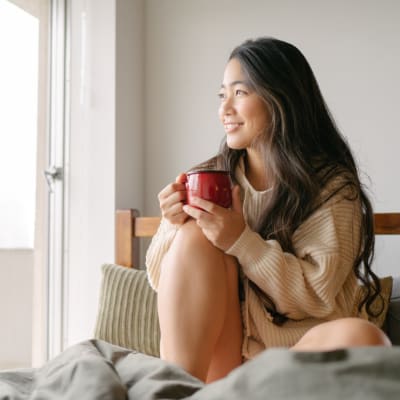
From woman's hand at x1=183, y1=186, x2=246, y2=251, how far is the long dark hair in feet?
0.56

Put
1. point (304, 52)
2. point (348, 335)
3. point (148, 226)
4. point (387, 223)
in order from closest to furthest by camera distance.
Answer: point (348, 335) < point (387, 223) < point (148, 226) < point (304, 52)

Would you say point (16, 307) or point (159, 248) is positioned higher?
point (159, 248)

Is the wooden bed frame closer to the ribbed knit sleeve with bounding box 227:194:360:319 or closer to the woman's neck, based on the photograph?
the woman's neck

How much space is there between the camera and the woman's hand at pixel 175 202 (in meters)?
1.20

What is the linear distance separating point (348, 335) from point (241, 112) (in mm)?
654

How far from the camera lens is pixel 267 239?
133 cm

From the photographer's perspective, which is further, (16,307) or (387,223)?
(16,307)

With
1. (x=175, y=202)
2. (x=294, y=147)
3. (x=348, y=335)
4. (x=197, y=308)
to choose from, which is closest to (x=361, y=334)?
(x=348, y=335)

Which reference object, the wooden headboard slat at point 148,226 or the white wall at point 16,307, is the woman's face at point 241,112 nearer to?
the wooden headboard slat at point 148,226

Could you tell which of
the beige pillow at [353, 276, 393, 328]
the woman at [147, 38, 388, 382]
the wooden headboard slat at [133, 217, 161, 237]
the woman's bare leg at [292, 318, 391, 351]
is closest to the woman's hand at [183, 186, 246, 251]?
the woman at [147, 38, 388, 382]

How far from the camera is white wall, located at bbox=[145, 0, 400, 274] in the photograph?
2.01 metres

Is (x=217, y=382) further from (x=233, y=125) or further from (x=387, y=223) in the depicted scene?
(x=387, y=223)

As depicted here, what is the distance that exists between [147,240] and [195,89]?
571 millimetres

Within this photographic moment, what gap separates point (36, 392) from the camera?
731mm
